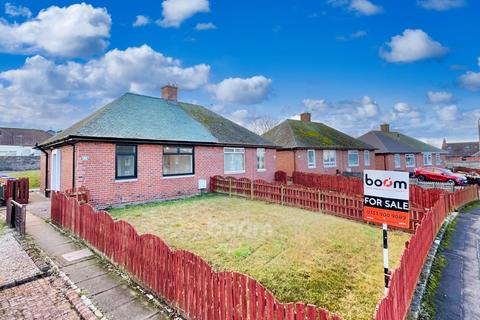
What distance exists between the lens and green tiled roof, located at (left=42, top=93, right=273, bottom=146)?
39.9ft

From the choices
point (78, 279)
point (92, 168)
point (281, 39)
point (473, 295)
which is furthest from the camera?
point (281, 39)

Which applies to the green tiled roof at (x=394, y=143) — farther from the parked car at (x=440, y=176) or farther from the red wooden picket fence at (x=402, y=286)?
the red wooden picket fence at (x=402, y=286)

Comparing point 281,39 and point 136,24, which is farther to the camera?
point 281,39

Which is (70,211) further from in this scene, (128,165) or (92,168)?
(128,165)

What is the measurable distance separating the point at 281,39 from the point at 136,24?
10.1 metres

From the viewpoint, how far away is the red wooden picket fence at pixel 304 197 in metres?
9.70

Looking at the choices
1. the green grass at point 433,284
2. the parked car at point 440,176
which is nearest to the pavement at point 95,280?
the green grass at point 433,284

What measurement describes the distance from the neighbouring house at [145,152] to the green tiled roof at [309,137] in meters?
6.47

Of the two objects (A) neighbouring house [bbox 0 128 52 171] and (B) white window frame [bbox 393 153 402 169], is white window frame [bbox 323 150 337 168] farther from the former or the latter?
(A) neighbouring house [bbox 0 128 52 171]

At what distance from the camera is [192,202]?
41.7ft

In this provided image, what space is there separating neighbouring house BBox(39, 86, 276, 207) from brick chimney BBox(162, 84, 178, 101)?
0.08 m

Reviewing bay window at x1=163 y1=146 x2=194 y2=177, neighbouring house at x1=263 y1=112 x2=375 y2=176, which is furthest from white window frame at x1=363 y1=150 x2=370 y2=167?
bay window at x1=163 y1=146 x2=194 y2=177

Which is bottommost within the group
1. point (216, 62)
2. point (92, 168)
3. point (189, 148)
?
point (92, 168)

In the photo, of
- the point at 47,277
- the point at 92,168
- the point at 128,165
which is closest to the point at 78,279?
the point at 47,277
